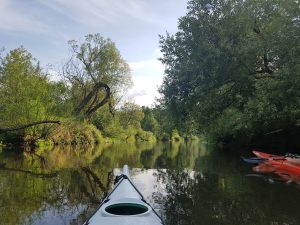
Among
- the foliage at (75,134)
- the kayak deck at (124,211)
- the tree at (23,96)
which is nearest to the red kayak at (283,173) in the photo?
the kayak deck at (124,211)

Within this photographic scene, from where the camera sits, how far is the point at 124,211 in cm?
547

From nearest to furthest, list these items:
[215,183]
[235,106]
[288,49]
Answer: [215,183]
[288,49]
[235,106]

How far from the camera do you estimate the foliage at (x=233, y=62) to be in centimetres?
1650

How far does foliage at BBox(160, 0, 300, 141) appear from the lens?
16.5m

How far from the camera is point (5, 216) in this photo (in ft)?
22.2

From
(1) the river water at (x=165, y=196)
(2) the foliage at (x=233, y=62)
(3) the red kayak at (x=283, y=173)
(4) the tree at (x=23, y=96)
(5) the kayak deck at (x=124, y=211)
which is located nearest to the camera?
(5) the kayak deck at (x=124, y=211)

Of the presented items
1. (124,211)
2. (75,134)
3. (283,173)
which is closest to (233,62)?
(283,173)

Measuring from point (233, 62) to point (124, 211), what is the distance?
Answer: 14.2m

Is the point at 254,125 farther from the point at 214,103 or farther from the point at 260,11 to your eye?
the point at 260,11

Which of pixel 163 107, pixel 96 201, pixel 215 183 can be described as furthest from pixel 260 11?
pixel 96 201

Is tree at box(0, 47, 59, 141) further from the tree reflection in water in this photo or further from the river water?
the tree reflection in water

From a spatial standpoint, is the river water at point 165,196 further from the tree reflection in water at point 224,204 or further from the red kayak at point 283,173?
the red kayak at point 283,173

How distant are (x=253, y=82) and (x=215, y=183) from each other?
935 cm

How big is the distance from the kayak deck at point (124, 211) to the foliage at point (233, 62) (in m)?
11.9
